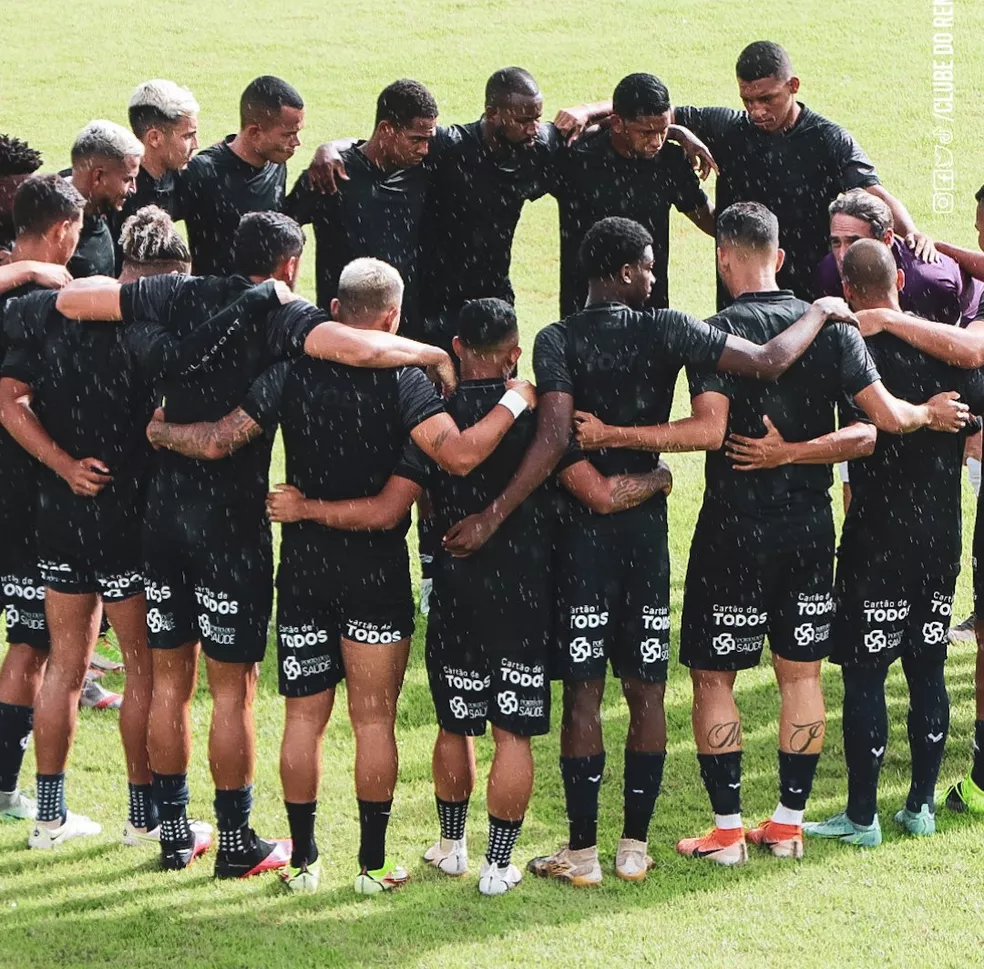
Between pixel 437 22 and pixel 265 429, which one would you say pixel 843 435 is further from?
pixel 437 22

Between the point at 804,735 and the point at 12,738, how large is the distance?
3589 mm

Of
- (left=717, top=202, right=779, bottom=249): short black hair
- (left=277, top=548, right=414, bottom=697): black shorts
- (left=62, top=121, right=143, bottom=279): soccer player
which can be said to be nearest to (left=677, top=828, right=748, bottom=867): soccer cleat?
(left=277, top=548, right=414, bottom=697): black shorts

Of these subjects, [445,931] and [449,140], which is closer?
[445,931]

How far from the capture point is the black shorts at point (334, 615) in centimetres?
644

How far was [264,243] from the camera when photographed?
6.58 m

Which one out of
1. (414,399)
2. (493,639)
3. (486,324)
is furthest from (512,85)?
(493,639)

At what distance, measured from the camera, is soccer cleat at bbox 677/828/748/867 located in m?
6.98

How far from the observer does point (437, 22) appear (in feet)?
88.4

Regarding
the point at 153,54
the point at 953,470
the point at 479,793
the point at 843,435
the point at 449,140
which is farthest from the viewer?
the point at 153,54

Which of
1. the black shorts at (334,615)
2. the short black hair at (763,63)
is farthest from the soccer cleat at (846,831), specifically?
the short black hair at (763,63)

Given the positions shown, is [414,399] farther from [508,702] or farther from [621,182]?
[621,182]

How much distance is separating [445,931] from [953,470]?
2.99 metres

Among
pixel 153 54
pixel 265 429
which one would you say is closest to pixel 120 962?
pixel 265 429

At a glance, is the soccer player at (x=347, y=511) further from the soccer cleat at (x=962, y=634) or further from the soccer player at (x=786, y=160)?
the soccer cleat at (x=962, y=634)
